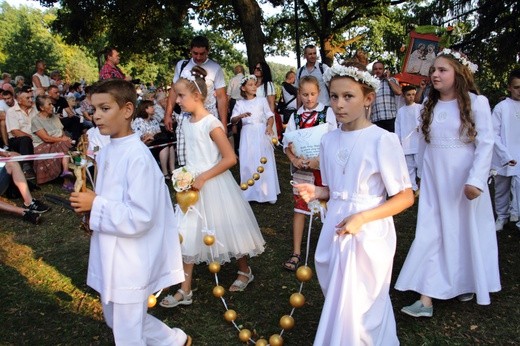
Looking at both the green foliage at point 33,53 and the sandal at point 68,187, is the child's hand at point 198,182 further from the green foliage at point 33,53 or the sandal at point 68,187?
the green foliage at point 33,53

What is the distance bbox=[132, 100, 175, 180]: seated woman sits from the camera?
9.68 meters

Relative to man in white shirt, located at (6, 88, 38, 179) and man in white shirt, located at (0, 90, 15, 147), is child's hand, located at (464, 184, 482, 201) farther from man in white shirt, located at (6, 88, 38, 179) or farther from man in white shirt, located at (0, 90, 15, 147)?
man in white shirt, located at (0, 90, 15, 147)

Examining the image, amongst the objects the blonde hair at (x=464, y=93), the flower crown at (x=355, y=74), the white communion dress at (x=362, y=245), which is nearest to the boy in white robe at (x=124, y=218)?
the white communion dress at (x=362, y=245)

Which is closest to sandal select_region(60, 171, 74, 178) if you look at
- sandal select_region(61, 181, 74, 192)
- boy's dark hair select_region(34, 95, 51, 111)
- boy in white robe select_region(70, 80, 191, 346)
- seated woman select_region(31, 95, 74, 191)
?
seated woman select_region(31, 95, 74, 191)

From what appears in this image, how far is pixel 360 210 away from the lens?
2729 millimetres

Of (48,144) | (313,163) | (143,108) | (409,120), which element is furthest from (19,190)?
(409,120)

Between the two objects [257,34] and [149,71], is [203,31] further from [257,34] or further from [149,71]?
[149,71]

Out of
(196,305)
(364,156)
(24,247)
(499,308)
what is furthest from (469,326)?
(24,247)

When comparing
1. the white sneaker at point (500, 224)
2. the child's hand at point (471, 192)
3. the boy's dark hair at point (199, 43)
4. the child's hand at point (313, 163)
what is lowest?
the white sneaker at point (500, 224)

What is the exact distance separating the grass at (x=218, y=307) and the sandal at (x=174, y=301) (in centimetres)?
6

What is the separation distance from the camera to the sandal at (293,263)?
4.78 metres

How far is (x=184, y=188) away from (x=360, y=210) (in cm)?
164

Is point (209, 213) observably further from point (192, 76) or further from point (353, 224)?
point (353, 224)

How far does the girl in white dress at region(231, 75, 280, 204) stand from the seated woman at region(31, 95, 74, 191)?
3.38 meters
